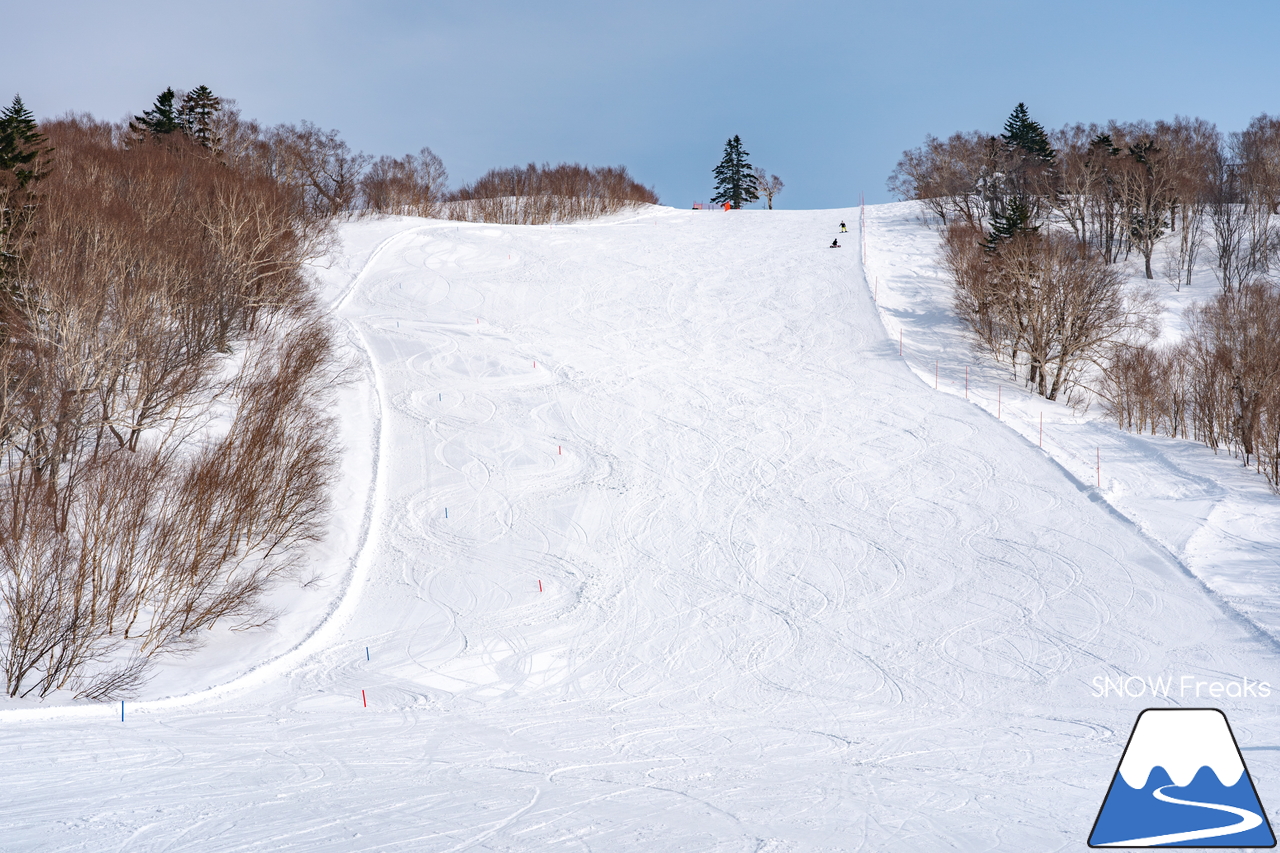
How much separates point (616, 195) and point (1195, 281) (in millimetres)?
47322

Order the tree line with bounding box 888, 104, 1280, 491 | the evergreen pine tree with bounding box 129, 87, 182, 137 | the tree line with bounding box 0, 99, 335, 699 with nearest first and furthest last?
the tree line with bounding box 0, 99, 335, 699
the tree line with bounding box 888, 104, 1280, 491
the evergreen pine tree with bounding box 129, 87, 182, 137

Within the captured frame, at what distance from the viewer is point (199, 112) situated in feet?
184

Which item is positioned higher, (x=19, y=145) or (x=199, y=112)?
(x=199, y=112)

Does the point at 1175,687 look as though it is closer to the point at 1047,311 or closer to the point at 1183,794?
the point at 1183,794

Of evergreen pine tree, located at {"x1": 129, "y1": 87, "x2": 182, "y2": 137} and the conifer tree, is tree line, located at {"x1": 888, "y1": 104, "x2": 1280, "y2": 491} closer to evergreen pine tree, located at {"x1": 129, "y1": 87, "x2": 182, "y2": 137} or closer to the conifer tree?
the conifer tree

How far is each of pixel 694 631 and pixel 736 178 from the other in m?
83.1

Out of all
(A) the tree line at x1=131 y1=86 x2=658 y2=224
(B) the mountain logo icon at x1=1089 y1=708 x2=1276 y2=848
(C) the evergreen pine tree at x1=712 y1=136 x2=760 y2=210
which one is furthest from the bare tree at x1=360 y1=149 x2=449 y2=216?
(B) the mountain logo icon at x1=1089 y1=708 x2=1276 y2=848

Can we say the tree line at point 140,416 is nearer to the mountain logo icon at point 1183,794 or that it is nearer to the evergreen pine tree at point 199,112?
the mountain logo icon at point 1183,794

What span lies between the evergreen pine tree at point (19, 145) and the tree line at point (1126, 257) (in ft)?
116

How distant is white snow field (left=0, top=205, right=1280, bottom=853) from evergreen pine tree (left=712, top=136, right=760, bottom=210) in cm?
5944

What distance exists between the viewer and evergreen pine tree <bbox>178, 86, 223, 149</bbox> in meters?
55.2

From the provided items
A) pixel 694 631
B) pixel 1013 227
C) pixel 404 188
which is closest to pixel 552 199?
pixel 404 188

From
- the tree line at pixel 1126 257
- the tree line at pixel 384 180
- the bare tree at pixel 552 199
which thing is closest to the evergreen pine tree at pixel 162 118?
the tree line at pixel 384 180

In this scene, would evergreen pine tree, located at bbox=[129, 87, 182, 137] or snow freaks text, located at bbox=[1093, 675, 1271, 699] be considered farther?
evergreen pine tree, located at bbox=[129, 87, 182, 137]
